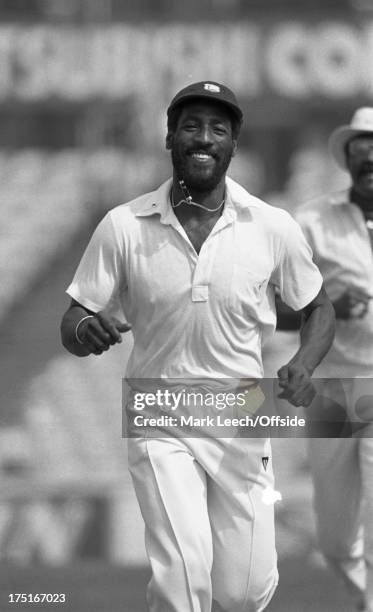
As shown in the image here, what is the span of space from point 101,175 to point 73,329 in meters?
2.05

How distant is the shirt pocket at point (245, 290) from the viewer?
400cm

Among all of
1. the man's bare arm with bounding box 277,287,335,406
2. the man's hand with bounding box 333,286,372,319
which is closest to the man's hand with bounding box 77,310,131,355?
the man's bare arm with bounding box 277,287,335,406

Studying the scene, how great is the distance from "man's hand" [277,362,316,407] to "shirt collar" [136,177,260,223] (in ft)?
1.51

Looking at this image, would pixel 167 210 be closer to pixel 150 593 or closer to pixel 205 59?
pixel 150 593

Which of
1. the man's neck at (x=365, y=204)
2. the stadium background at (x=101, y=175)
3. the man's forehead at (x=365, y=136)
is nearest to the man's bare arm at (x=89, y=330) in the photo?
the man's neck at (x=365, y=204)

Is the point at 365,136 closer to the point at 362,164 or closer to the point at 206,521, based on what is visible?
the point at 362,164

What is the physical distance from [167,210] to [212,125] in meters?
0.25

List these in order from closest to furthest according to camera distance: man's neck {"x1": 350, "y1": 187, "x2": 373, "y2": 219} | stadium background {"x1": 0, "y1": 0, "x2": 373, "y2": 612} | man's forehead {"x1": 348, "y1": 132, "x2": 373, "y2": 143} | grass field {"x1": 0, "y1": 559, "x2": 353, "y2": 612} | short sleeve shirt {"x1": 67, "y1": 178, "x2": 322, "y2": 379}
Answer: short sleeve shirt {"x1": 67, "y1": 178, "x2": 322, "y2": 379} < man's neck {"x1": 350, "y1": 187, "x2": 373, "y2": 219} < man's forehead {"x1": 348, "y1": 132, "x2": 373, "y2": 143} < grass field {"x1": 0, "y1": 559, "x2": 353, "y2": 612} < stadium background {"x1": 0, "y1": 0, "x2": 373, "y2": 612}

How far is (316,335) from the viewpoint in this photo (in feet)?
13.4

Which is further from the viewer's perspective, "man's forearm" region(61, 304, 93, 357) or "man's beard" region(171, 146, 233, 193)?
"man's beard" region(171, 146, 233, 193)

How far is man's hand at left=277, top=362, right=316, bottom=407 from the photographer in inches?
153

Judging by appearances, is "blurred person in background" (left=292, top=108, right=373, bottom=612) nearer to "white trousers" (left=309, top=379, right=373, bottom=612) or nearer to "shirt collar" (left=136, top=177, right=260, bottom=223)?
"white trousers" (left=309, top=379, right=373, bottom=612)

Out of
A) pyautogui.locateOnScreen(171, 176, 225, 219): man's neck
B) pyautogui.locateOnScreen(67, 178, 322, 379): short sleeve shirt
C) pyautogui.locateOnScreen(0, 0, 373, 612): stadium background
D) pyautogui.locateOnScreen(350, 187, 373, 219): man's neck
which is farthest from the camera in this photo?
pyautogui.locateOnScreen(0, 0, 373, 612): stadium background

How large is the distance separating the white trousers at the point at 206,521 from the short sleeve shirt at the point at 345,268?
116 cm
